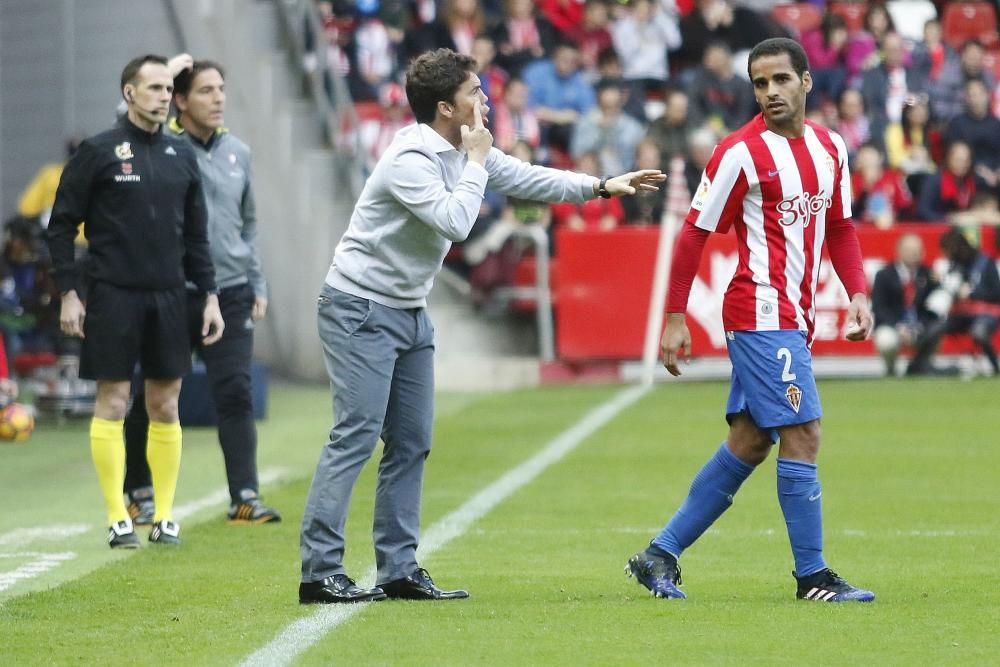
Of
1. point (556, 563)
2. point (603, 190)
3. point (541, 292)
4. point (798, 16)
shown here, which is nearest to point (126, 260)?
point (556, 563)

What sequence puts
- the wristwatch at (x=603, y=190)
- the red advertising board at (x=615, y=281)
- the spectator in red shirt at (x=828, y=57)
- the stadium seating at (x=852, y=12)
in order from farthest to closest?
the stadium seating at (x=852, y=12), the spectator in red shirt at (x=828, y=57), the red advertising board at (x=615, y=281), the wristwatch at (x=603, y=190)

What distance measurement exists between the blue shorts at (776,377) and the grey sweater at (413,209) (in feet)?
2.62

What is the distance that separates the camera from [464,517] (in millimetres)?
9562

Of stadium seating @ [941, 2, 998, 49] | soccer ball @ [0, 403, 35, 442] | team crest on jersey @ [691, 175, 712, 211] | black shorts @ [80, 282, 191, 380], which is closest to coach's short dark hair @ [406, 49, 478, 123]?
team crest on jersey @ [691, 175, 712, 211]

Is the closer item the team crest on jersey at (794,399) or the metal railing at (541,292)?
the team crest on jersey at (794,399)

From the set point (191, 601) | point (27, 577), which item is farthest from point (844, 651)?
point (27, 577)

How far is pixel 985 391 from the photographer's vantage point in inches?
681

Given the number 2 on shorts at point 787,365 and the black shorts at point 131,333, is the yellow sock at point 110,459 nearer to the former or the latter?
the black shorts at point 131,333

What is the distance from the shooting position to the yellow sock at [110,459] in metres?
8.64

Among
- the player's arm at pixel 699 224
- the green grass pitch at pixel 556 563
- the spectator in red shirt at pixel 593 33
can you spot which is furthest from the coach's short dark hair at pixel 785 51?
the spectator in red shirt at pixel 593 33

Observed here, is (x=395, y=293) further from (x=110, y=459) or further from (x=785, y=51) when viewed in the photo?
(x=110, y=459)

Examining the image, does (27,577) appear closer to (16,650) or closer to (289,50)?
(16,650)

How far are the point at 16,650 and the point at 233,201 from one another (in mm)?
4069

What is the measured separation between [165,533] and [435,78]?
3017mm
